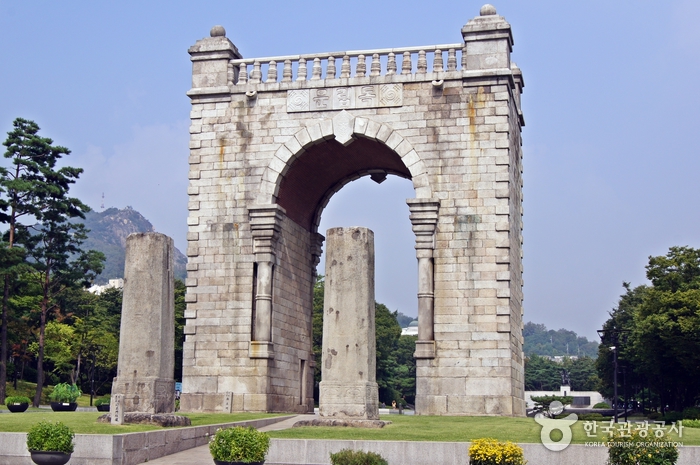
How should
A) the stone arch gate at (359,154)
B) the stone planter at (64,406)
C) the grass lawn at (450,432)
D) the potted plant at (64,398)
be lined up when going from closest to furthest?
the grass lawn at (450,432) → the stone arch gate at (359,154) → the stone planter at (64,406) → the potted plant at (64,398)

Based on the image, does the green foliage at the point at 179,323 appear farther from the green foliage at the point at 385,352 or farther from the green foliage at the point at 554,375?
the green foliage at the point at 554,375

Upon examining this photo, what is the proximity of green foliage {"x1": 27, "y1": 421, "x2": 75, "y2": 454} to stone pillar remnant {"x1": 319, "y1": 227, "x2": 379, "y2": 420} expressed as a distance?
21.3 ft

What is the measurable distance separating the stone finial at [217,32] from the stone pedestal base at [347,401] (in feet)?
49.2

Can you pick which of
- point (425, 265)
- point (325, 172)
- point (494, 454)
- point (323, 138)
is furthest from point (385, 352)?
point (494, 454)

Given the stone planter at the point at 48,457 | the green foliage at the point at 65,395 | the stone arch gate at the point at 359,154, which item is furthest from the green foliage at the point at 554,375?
the stone planter at the point at 48,457

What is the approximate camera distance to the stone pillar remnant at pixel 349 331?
68.8ft

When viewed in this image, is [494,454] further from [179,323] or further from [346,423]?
[179,323]

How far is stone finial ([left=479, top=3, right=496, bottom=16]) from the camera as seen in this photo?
2941 centimetres

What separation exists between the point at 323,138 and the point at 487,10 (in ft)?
21.8

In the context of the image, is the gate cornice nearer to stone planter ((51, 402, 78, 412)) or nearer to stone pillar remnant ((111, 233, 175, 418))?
stone pillar remnant ((111, 233, 175, 418))

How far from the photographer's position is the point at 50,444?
16.2 meters

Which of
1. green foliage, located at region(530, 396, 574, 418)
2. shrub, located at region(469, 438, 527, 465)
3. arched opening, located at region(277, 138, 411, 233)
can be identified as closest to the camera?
shrub, located at region(469, 438, 527, 465)

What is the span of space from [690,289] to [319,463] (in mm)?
34913

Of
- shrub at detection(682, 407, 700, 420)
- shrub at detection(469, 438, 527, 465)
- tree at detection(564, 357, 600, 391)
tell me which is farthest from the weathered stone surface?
tree at detection(564, 357, 600, 391)
